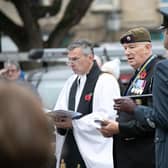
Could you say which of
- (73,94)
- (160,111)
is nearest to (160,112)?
(160,111)

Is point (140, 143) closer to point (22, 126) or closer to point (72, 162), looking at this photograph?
point (72, 162)

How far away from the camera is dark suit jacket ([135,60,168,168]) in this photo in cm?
357

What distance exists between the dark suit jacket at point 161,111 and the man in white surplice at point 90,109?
1.36 meters

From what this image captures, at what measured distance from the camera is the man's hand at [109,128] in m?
4.37

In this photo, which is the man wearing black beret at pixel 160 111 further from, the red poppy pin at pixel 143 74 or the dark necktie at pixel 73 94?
the dark necktie at pixel 73 94

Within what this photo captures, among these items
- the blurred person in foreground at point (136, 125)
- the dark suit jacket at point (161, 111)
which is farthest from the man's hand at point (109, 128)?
the dark suit jacket at point (161, 111)

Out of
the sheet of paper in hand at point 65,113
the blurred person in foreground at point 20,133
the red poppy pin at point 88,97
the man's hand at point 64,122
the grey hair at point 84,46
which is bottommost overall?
the man's hand at point 64,122

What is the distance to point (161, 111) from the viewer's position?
3.59 metres

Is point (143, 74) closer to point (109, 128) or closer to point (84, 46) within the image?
point (109, 128)

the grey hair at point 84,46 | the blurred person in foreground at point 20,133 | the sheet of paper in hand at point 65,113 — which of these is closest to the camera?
the blurred person in foreground at point 20,133

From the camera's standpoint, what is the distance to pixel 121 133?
4.40 meters

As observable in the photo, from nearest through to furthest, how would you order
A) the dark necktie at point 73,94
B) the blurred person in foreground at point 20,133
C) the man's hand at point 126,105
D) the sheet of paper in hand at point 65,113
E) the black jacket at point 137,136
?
the blurred person in foreground at point 20,133, the man's hand at point 126,105, the black jacket at point 137,136, the sheet of paper in hand at point 65,113, the dark necktie at point 73,94

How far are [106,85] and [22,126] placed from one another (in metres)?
3.56

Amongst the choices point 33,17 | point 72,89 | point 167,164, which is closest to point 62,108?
point 72,89
